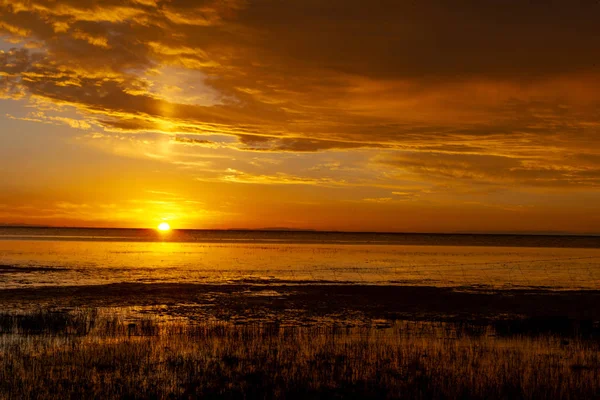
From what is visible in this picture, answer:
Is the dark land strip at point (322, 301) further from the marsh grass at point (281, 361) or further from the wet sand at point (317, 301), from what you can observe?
the marsh grass at point (281, 361)

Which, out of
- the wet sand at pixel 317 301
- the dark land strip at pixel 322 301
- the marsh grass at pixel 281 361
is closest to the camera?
the marsh grass at pixel 281 361

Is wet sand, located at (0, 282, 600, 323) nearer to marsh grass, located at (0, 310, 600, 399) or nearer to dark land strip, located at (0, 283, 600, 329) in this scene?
dark land strip, located at (0, 283, 600, 329)

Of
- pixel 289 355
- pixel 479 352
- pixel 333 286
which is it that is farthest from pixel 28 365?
pixel 333 286

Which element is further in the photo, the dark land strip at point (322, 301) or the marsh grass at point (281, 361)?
the dark land strip at point (322, 301)

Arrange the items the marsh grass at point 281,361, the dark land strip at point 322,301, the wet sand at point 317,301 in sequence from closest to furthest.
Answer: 1. the marsh grass at point 281,361
2. the dark land strip at point 322,301
3. the wet sand at point 317,301

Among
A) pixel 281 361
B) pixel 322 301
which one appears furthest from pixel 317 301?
pixel 281 361

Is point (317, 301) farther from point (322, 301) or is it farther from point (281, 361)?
point (281, 361)

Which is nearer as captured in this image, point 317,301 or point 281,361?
point 281,361

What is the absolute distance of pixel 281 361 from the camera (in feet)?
61.7

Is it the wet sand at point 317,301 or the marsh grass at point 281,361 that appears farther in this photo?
the wet sand at point 317,301

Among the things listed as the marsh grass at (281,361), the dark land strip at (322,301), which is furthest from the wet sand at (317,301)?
the marsh grass at (281,361)

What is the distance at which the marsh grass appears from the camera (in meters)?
15.4

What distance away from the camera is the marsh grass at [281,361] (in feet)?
50.6

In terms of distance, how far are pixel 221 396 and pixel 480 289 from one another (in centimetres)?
3131
